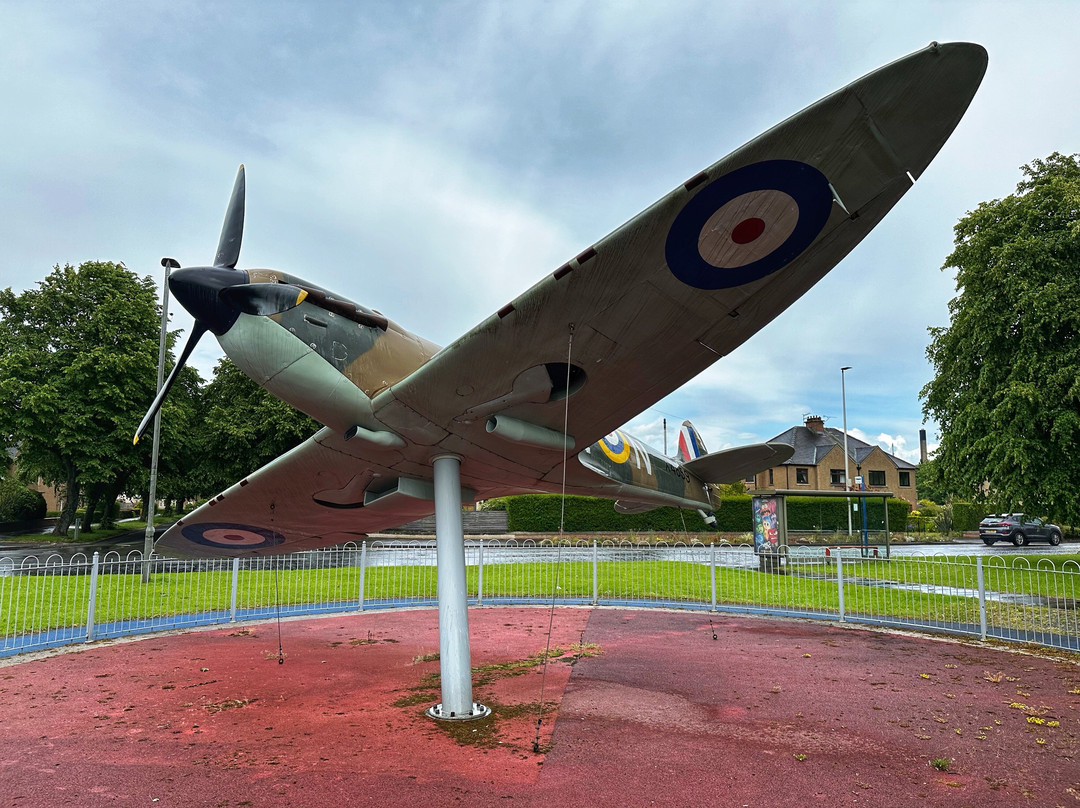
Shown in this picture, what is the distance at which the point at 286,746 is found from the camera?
6.04 metres

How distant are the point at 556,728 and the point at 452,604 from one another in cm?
169

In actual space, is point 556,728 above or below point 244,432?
below

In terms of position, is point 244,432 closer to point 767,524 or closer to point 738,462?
point 767,524

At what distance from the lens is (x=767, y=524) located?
876 inches

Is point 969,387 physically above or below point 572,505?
above

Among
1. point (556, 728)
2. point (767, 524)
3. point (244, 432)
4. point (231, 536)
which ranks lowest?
point (556, 728)

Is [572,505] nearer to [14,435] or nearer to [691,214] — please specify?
[14,435]

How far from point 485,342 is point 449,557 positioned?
2.88 meters

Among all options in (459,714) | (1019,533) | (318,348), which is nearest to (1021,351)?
(459,714)

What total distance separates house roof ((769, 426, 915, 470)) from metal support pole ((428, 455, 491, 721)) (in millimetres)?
54937

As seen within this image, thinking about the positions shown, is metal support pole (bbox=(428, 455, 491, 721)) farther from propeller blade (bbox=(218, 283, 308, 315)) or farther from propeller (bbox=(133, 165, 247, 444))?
propeller (bbox=(133, 165, 247, 444))

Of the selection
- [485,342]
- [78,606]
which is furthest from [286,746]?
[78,606]

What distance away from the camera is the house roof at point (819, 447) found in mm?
57938

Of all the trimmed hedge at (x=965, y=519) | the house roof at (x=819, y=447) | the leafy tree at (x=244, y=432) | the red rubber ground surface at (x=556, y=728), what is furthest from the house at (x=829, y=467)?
the red rubber ground surface at (x=556, y=728)
